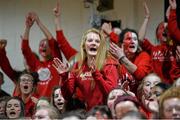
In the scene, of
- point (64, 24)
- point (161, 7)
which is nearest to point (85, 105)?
point (161, 7)

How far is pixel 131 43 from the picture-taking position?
6492mm

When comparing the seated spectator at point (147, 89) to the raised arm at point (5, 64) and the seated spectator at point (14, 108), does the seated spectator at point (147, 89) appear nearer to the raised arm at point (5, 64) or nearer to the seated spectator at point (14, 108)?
the seated spectator at point (14, 108)

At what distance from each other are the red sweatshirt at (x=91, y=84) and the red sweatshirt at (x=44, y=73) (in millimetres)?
1222

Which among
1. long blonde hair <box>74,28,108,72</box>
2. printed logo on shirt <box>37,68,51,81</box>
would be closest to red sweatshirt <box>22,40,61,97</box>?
printed logo on shirt <box>37,68,51,81</box>

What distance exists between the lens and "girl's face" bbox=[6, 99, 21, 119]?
6266 mm

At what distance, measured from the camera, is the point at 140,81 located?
20.0 ft

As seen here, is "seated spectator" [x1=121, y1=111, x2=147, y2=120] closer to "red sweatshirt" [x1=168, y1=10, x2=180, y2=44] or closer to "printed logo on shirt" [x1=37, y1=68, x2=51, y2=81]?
"red sweatshirt" [x1=168, y1=10, x2=180, y2=44]

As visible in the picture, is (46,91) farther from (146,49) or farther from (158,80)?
(158,80)

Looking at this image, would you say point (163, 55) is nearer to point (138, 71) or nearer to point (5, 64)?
point (138, 71)

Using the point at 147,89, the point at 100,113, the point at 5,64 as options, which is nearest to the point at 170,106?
the point at 100,113

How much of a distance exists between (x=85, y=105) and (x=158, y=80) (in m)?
0.76

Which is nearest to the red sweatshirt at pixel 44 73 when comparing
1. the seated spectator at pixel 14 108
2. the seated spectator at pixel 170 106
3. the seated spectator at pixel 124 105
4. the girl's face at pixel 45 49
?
the girl's face at pixel 45 49

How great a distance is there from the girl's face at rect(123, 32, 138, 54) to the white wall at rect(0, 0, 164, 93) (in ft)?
6.09

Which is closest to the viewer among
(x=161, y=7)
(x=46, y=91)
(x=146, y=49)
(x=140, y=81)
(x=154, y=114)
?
(x=154, y=114)
